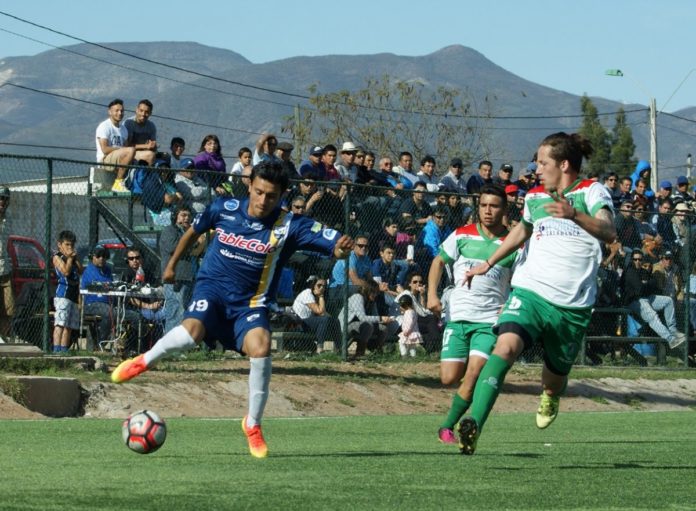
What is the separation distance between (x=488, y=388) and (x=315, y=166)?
10903 mm

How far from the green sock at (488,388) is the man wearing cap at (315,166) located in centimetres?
1046

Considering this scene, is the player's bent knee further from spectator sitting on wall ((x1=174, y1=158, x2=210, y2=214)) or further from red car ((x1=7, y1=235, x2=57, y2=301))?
spectator sitting on wall ((x1=174, y1=158, x2=210, y2=214))

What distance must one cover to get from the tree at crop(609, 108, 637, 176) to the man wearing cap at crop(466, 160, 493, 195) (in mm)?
80933

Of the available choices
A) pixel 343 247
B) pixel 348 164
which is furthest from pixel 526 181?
pixel 343 247

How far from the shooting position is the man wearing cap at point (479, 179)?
71.2 ft

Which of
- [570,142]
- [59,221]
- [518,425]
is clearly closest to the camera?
[570,142]

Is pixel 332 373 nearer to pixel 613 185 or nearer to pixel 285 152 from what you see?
pixel 285 152

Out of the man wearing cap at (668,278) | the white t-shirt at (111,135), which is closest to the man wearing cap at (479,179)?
the man wearing cap at (668,278)

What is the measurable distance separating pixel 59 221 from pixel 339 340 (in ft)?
14.1

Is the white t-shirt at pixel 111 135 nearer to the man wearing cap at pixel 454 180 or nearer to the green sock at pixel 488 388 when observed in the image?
the man wearing cap at pixel 454 180

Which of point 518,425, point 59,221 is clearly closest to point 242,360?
point 59,221

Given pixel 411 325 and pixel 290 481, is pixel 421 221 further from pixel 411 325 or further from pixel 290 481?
pixel 290 481

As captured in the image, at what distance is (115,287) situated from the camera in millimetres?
17516

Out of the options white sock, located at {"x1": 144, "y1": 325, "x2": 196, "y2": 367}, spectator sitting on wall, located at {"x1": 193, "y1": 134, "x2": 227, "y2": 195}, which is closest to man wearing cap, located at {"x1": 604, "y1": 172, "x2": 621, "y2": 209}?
spectator sitting on wall, located at {"x1": 193, "y1": 134, "x2": 227, "y2": 195}
